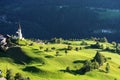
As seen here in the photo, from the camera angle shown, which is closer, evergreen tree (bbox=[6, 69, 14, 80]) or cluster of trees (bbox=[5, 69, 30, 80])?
cluster of trees (bbox=[5, 69, 30, 80])

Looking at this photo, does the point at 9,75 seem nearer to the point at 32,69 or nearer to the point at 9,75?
the point at 9,75

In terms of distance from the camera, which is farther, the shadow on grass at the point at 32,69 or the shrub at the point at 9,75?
the shadow on grass at the point at 32,69

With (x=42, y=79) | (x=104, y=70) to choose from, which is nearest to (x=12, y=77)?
(x=42, y=79)

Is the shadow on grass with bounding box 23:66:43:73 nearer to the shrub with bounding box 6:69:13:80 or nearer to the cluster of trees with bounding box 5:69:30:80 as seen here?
the cluster of trees with bounding box 5:69:30:80

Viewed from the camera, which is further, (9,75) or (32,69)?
(32,69)

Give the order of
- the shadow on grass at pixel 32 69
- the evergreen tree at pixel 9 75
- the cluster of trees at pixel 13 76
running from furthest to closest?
the shadow on grass at pixel 32 69
the evergreen tree at pixel 9 75
the cluster of trees at pixel 13 76

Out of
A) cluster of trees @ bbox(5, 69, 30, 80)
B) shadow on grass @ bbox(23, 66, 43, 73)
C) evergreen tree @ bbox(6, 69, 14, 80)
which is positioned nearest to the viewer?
cluster of trees @ bbox(5, 69, 30, 80)

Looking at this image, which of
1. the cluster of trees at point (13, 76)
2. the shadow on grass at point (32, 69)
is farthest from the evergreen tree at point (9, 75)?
the shadow on grass at point (32, 69)

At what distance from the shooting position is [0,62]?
190625 millimetres

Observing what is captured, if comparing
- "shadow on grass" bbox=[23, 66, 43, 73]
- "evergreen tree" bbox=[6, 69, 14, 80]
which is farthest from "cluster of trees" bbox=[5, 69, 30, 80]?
"shadow on grass" bbox=[23, 66, 43, 73]

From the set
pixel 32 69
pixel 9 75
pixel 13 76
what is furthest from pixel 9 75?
pixel 32 69

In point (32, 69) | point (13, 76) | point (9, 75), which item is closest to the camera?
point (9, 75)

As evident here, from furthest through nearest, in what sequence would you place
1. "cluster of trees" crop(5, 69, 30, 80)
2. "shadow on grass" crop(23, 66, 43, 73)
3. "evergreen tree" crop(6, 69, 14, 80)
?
"shadow on grass" crop(23, 66, 43, 73) < "evergreen tree" crop(6, 69, 14, 80) < "cluster of trees" crop(5, 69, 30, 80)

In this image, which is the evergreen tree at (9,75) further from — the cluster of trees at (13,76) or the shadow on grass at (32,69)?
the shadow on grass at (32,69)
